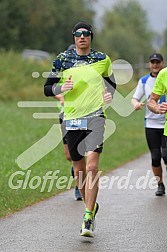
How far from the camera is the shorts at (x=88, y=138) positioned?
27.2 feet

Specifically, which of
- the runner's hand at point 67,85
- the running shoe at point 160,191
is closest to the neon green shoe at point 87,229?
the runner's hand at point 67,85

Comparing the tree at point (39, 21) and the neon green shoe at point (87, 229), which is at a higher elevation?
the neon green shoe at point (87, 229)

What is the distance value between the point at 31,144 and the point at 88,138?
1127 cm

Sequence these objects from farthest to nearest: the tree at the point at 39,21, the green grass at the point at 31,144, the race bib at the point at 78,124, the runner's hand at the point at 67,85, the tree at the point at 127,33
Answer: the tree at the point at 127,33, the tree at the point at 39,21, the green grass at the point at 31,144, the race bib at the point at 78,124, the runner's hand at the point at 67,85

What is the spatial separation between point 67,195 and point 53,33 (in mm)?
63851

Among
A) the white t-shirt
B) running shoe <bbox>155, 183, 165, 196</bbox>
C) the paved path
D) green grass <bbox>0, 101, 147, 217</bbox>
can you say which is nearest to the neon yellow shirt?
the paved path

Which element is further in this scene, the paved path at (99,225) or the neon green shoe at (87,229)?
the neon green shoe at (87,229)

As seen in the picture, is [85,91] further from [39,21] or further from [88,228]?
[39,21]

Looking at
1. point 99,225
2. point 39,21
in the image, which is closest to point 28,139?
point 99,225

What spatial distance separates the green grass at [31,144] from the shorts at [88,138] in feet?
5.07

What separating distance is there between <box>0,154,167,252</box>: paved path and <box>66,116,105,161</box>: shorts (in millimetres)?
883

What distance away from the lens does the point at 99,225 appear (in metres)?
8.88

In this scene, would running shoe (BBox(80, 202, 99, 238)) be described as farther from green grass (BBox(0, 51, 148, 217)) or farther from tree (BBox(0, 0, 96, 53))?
tree (BBox(0, 0, 96, 53))

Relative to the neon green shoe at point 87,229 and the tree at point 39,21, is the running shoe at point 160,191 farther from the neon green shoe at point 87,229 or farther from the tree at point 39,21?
the tree at point 39,21
